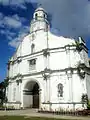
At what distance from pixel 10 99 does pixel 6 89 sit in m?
2.99

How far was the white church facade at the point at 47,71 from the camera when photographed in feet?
88.1

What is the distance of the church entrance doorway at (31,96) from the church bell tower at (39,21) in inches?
399

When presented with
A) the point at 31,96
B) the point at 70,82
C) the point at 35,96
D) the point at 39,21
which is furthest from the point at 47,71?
the point at 39,21

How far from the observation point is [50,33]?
31.9 metres

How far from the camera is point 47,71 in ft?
94.4

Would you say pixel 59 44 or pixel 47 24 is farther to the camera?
pixel 47 24

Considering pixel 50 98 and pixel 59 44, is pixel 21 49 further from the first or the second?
pixel 50 98

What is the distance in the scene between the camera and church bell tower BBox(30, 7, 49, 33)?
34509 mm

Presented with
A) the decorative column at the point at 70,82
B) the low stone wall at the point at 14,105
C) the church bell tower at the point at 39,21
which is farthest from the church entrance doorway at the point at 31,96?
the church bell tower at the point at 39,21

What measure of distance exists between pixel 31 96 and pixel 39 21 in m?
14.4

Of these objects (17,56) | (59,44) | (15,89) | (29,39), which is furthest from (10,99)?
(59,44)

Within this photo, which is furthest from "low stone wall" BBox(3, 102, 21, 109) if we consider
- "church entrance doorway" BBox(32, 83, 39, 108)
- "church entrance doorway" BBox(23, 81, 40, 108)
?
"church entrance doorway" BBox(32, 83, 39, 108)

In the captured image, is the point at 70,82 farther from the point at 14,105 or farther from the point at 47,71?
the point at 14,105

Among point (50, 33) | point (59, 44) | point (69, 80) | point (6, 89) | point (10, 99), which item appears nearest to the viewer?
point (69, 80)
